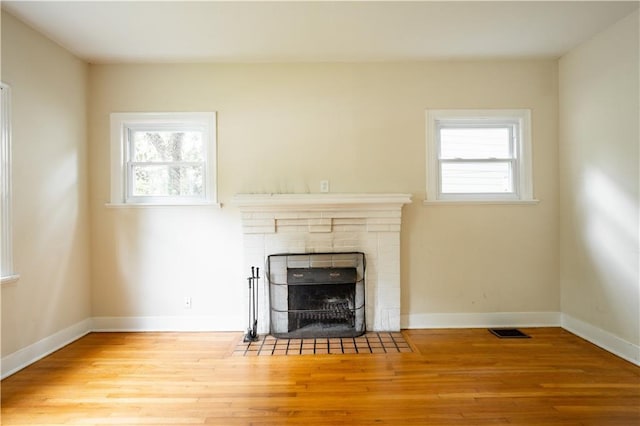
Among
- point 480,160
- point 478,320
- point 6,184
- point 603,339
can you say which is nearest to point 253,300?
point 6,184

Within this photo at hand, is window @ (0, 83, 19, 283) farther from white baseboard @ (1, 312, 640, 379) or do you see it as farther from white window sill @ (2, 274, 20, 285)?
white baseboard @ (1, 312, 640, 379)

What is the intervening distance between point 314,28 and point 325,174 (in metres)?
1.25

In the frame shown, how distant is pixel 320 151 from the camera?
3.37 metres

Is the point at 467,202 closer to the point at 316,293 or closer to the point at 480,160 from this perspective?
the point at 480,160

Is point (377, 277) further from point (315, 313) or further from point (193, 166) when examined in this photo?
point (193, 166)

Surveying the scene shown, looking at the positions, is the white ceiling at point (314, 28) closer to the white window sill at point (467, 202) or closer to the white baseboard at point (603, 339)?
the white window sill at point (467, 202)

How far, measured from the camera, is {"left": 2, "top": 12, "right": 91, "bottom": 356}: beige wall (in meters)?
2.57

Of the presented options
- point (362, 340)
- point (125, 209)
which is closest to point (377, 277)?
point (362, 340)

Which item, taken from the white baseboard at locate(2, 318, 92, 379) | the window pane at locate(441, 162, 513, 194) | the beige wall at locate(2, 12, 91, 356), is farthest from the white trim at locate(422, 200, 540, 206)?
the white baseboard at locate(2, 318, 92, 379)

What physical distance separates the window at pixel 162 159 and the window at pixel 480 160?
2246mm

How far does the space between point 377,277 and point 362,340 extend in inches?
23.2

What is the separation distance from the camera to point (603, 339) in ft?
9.49

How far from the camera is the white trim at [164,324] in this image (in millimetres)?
3377

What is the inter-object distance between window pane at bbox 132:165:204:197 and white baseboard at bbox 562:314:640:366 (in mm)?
3738
